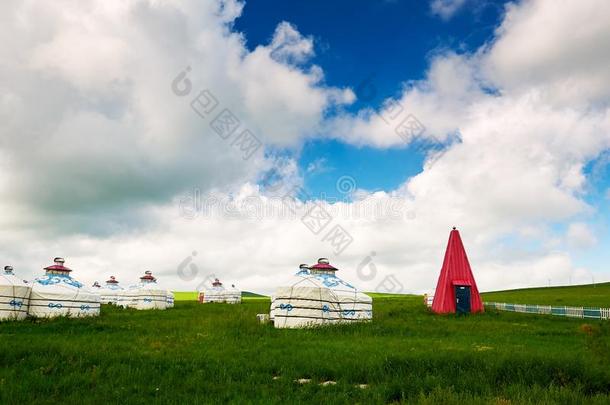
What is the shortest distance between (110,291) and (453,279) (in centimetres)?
3865

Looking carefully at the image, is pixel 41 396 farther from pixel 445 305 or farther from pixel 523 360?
pixel 445 305

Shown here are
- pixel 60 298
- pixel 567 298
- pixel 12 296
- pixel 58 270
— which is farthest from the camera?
pixel 567 298

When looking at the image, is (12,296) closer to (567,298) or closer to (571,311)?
(571,311)

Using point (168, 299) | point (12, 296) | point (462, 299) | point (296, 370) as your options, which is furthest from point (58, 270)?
point (462, 299)

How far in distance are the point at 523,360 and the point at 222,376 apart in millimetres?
6584

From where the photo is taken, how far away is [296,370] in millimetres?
9875

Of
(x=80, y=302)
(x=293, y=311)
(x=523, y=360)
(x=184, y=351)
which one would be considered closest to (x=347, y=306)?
(x=293, y=311)

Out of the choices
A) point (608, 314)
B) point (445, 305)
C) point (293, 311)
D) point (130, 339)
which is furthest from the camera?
point (445, 305)

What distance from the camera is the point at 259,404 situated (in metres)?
7.08

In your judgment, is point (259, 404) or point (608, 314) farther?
point (608, 314)

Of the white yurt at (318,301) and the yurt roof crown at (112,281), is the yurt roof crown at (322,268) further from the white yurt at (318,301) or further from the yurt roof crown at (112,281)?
the yurt roof crown at (112,281)

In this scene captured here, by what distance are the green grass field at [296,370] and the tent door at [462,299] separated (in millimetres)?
12164

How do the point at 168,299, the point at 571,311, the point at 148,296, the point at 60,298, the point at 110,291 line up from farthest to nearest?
the point at 110,291 < the point at 168,299 < the point at 148,296 < the point at 571,311 < the point at 60,298

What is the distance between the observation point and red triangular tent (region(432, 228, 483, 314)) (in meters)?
27.8
